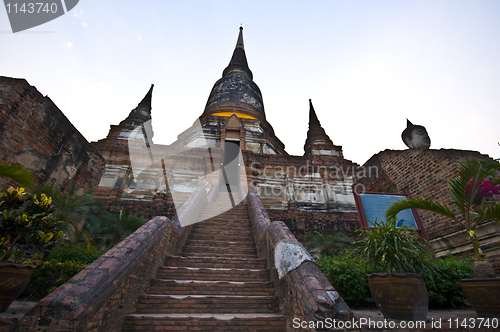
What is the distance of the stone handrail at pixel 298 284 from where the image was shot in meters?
2.40

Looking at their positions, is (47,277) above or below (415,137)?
below

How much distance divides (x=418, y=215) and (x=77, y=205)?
9.81 meters

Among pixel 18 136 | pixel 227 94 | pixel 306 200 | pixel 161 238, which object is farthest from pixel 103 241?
pixel 227 94

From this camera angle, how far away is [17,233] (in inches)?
126

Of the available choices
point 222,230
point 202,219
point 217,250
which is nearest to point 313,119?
point 202,219

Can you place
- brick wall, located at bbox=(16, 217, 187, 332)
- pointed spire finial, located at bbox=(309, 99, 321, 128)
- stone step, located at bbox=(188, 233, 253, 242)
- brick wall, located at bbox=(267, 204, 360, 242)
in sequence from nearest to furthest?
brick wall, located at bbox=(16, 217, 187, 332), stone step, located at bbox=(188, 233, 253, 242), brick wall, located at bbox=(267, 204, 360, 242), pointed spire finial, located at bbox=(309, 99, 321, 128)

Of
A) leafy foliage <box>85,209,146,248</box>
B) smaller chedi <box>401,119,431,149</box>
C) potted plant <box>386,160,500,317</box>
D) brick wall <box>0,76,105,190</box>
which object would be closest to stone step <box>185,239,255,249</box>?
potted plant <box>386,160,500,317</box>

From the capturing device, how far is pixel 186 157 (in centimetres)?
1300

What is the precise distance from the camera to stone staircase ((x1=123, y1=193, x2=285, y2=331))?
2.98m

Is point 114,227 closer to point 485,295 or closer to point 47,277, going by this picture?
point 47,277

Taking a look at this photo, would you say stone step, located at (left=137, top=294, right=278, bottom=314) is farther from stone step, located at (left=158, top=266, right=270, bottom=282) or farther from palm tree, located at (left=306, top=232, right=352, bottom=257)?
palm tree, located at (left=306, top=232, right=352, bottom=257)

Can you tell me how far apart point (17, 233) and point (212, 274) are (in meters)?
2.66

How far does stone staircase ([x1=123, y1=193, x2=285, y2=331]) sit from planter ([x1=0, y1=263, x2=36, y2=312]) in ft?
4.62

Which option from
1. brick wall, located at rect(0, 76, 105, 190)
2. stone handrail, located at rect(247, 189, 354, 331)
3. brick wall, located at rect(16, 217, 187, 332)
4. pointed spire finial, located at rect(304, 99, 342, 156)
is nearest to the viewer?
brick wall, located at rect(16, 217, 187, 332)
